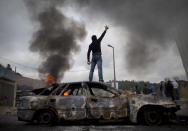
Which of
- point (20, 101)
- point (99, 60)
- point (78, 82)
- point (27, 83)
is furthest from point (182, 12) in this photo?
point (27, 83)

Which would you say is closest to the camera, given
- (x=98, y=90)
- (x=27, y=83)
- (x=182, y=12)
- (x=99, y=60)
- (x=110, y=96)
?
(x=110, y=96)

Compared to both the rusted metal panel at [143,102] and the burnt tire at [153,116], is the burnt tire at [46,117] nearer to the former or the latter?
the rusted metal panel at [143,102]

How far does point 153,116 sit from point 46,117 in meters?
3.04

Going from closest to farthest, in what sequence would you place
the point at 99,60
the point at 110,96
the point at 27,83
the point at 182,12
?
1. the point at 110,96
2. the point at 99,60
3. the point at 182,12
4. the point at 27,83

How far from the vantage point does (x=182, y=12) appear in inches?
303

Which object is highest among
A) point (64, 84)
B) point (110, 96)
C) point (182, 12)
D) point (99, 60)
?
point (182, 12)

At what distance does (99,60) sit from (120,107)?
9.95 feet

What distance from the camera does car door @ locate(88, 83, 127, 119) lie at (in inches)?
165

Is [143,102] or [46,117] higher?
[143,102]

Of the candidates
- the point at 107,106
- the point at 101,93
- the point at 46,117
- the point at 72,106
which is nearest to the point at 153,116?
the point at 107,106

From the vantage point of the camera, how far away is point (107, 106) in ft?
13.9

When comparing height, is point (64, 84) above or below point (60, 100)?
above

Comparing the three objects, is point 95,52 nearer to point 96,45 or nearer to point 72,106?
point 96,45

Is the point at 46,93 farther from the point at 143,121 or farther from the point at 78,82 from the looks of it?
the point at 143,121
